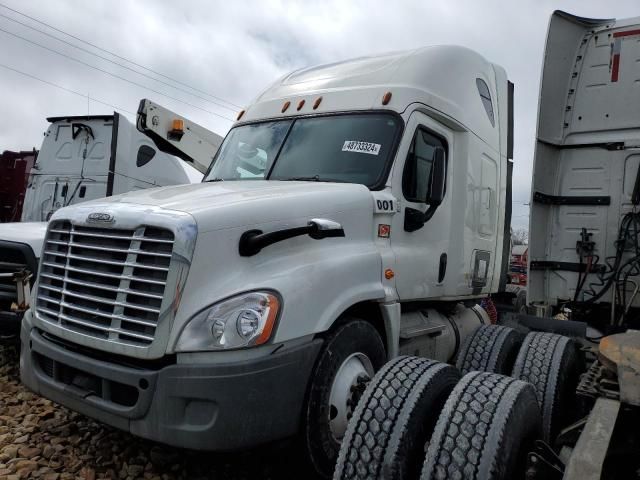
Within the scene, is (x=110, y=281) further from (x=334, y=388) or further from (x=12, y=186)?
(x=12, y=186)

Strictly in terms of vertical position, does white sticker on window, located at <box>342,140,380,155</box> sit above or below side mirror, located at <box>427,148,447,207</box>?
above

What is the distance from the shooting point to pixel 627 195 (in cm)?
497

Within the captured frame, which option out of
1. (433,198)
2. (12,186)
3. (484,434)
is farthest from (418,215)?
(12,186)

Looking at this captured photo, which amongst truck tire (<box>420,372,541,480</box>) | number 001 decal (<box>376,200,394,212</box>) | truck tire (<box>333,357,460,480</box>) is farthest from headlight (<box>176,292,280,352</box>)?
number 001 decal (<box>376,200,394,212</box>)

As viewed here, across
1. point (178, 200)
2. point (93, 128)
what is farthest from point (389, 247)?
point (93, 128)

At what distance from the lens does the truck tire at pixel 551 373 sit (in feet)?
11.0

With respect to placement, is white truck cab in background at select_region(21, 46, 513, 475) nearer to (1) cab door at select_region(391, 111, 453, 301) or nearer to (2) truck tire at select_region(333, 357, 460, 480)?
(1) cab door at select_region(391, 111, 453, 301)

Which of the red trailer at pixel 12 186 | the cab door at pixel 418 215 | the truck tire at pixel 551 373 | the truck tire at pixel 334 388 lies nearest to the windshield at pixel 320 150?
the cab door at pixel 418 215

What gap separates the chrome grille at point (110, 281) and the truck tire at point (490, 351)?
2.46 metres

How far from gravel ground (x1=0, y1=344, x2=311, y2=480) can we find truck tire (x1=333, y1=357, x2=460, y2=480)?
0.56 m

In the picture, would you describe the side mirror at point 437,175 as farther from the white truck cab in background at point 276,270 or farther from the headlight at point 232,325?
the headlight at point 232,325

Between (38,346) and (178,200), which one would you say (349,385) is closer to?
(178,200)

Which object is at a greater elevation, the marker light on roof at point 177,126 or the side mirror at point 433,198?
the marker light on roof at point 177,126

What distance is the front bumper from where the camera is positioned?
2373 millimetres
